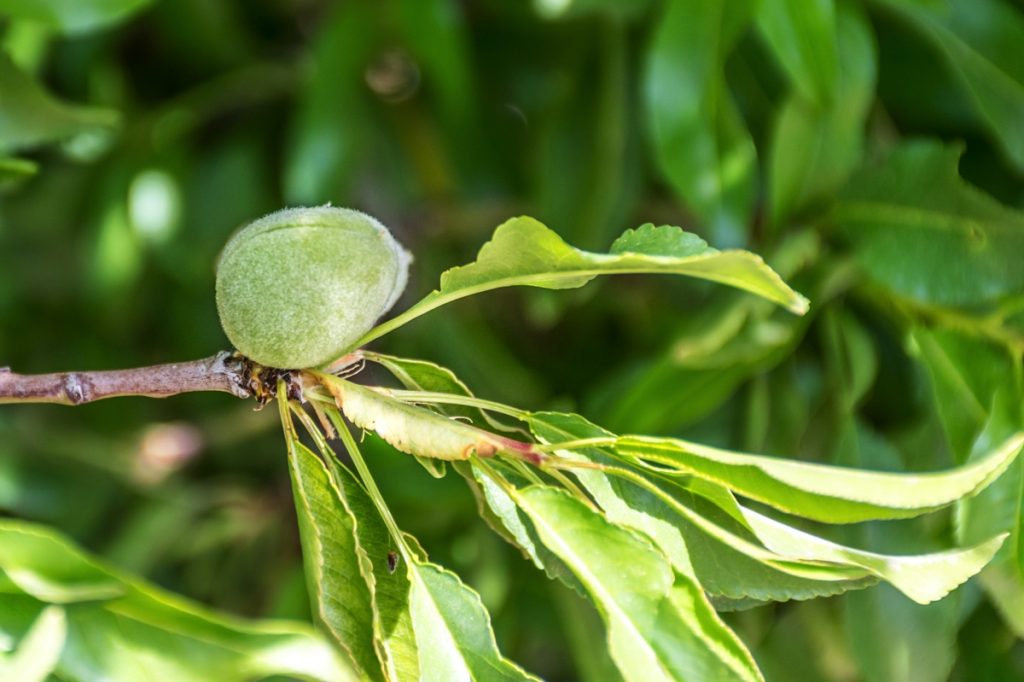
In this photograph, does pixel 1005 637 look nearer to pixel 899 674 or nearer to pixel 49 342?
pixel 899 674

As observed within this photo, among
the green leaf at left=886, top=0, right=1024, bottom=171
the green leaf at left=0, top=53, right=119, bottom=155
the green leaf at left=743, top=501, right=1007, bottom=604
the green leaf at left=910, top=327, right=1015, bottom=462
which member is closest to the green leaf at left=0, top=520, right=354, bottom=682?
the green leaf at left=743, top=501, right=1007, bottom=604

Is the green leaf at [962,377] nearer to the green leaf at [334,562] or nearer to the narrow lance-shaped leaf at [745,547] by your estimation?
the narrow lance-shaped leaf at [745,547]

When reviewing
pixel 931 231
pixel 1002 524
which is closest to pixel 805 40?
pixel 931 231

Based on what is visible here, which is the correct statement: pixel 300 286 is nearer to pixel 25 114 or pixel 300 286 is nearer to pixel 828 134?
pixel 25 114

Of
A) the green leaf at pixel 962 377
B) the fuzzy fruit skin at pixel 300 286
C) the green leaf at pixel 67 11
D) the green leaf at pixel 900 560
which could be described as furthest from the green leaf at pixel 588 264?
the green leaf at pixel 67 11

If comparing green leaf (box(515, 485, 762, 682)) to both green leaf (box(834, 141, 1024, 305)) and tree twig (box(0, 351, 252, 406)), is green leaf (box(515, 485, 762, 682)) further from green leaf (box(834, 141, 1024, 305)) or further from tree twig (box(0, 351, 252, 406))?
green leaf (box(834, 141, 1024, 305))
